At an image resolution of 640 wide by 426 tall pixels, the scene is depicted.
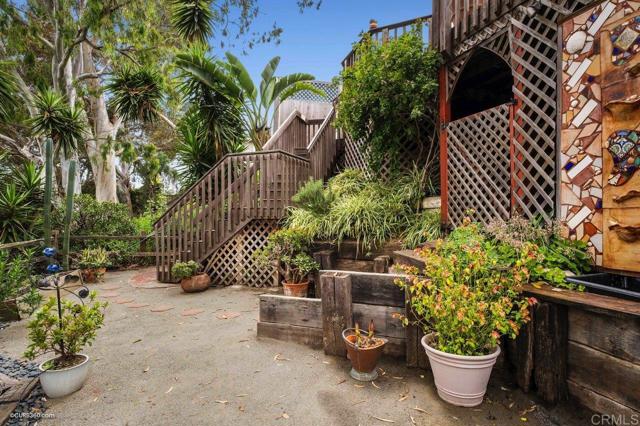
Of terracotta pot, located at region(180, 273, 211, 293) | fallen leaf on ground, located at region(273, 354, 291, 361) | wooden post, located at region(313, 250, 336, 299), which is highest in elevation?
wooden post, located at region(313, 250, 336, 299)

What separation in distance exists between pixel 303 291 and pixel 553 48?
13.5ft

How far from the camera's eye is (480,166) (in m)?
3.75

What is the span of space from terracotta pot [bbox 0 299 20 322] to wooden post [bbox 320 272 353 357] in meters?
4.23

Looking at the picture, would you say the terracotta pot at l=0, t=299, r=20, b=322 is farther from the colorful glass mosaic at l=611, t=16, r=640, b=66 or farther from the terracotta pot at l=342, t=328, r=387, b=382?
the colorful glass mosaic at l=611, t=16, r=640, b=66

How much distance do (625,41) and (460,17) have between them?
2146 mm

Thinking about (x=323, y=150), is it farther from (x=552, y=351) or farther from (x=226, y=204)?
(x=552, y=351)

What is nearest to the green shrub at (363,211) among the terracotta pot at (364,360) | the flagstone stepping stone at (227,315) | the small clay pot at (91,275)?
the flagstone stepping stone at (227,315)

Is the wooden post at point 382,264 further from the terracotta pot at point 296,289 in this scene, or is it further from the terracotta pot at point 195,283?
the terracotta pot at point 195,283

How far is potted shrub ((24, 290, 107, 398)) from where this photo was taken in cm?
226

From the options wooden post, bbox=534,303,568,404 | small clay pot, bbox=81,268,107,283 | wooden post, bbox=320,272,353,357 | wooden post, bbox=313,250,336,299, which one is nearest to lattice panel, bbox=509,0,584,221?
wooden post, bbox=534,303,568,404

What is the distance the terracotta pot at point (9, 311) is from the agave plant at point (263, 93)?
5.41 m

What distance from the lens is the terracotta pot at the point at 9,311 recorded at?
3.94 metres

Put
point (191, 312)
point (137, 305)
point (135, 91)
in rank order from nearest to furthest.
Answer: point (191, 312) < point (137, 305) < point (135, 91)

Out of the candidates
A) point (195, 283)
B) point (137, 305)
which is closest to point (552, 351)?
point (195, 283)
